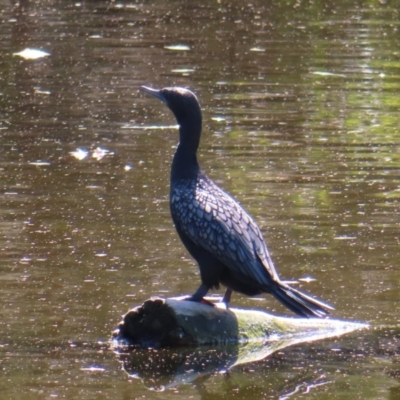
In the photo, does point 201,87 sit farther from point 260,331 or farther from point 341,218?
point 260,331

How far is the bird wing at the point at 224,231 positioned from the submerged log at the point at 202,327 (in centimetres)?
26

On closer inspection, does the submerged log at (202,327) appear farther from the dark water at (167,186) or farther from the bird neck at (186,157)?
the bird neck at (186,157)

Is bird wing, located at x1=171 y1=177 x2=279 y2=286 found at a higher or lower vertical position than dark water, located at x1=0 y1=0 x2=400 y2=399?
higher

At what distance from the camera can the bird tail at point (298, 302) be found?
636 centimetres

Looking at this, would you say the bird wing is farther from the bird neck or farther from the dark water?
the dark water

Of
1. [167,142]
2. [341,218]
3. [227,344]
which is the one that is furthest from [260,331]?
[167,142]

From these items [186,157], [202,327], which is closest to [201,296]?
[202,327]

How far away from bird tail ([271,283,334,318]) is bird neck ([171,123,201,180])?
0.93 m

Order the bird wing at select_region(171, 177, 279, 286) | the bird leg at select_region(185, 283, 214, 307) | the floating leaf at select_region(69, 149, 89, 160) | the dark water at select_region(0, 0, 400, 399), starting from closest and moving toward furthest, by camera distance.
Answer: the dark water at select_region(0, 0, 400, 399) < the bird wing at select_region(171, 177, 279, 286) < the bird leg at select_region(185, 283, 214, 307) < the floating leaf at select_region(69, 149, 89, 160)

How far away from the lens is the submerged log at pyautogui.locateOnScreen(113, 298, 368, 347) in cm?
632

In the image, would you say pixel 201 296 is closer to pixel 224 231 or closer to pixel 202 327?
pixel 202 327

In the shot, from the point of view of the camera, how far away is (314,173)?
1020 centimetres

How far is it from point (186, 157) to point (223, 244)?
2.43ft

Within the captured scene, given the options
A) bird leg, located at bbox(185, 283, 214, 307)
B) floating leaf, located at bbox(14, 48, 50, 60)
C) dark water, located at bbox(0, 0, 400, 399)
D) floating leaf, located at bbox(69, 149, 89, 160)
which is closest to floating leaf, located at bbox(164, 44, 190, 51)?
dark water, located at bbox(0, 0, 400, 399)
